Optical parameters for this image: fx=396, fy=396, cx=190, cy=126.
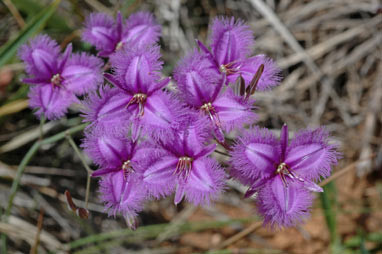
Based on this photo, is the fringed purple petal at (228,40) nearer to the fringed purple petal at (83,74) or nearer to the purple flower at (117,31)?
the purple flower at (117,31)

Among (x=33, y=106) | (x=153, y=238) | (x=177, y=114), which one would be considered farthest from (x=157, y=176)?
(x=153, y=238)

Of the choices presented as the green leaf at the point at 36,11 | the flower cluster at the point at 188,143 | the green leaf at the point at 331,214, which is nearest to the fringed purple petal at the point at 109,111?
the flower cluster at the point at 188,143

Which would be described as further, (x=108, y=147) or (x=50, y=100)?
(x=50, y=100)

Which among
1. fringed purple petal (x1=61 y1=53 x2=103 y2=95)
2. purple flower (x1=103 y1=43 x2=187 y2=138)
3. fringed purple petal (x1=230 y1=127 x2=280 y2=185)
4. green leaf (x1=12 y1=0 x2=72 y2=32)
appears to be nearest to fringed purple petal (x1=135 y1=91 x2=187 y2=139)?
purple flower (x1=103 y1=43 x2=187 y2=138)

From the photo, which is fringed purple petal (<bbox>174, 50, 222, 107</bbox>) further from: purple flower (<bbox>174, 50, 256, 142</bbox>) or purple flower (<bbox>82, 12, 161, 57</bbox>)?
purple flower (<bbox>82, 12, 161, 57</bbox>)

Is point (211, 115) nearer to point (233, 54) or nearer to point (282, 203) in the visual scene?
point (233, 54)

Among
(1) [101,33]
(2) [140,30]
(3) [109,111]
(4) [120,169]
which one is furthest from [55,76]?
(4) [120,169]
